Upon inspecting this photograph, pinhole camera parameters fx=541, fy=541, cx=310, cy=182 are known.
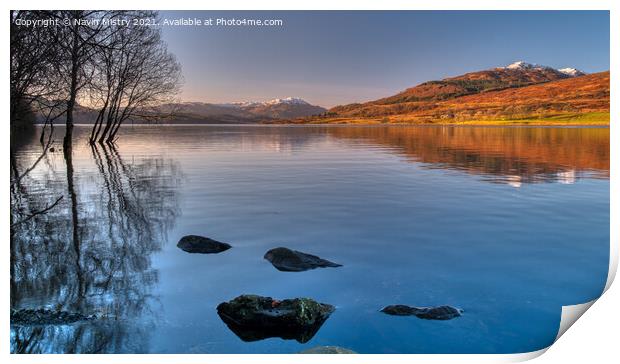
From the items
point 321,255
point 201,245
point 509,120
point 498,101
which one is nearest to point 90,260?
point 201,245

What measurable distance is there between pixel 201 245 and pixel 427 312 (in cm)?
477

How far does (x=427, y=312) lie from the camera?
774 cm

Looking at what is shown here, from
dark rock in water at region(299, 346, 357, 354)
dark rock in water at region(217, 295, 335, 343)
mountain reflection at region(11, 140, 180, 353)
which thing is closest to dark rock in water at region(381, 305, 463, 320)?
dark rock in water at region(217, 295, 335, 343)

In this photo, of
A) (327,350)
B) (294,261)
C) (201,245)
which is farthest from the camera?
(201,245)

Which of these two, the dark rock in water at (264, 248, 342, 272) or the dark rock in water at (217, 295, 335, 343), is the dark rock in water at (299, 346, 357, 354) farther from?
the dark rock in water at (264, 248, 342, 272)

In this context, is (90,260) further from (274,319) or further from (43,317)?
(274,319)

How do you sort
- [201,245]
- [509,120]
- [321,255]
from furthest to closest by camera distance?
[509,120]
[201,245]
[321,255]

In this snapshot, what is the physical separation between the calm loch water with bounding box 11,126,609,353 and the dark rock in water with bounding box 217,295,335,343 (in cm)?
14

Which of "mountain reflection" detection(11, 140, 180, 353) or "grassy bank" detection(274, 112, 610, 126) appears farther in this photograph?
"grassy bank" detection(274, 112, 610, 126)

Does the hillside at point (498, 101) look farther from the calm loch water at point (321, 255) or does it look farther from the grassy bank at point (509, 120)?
the calm loch water at point (321, 255)

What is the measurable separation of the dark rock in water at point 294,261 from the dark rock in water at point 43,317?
323 centimetres

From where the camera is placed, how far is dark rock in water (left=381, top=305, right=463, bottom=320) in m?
7.68

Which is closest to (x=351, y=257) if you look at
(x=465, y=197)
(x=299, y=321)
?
(x=299, y=321)
